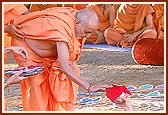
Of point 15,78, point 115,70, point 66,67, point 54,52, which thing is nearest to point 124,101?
point 66,67

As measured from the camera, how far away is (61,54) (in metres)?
2.68

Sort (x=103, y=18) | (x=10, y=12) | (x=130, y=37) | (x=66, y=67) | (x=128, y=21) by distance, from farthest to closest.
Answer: (x=103, y=18)
(x=128, y=21)
(x=130, y=37)
(x=10, y=12)
(x=66, y=67)

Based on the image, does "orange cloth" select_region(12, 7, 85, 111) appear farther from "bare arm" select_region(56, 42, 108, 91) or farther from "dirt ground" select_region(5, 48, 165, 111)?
"dirt ground" select_region(5, 48, 165, 111)

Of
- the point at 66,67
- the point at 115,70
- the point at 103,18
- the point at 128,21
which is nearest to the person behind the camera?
the point at 66,67

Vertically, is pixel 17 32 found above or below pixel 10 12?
below

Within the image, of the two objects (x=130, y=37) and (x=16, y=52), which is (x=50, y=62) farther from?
(x=130, y=37)

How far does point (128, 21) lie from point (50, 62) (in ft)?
8.73

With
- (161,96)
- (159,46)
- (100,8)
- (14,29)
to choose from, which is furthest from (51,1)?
(100,8)

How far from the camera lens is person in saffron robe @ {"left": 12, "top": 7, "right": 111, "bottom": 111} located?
2.71 meters

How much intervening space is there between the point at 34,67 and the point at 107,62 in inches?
87.0

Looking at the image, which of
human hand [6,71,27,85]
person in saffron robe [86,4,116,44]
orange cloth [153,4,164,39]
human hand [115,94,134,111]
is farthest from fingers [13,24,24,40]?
orange cloth [153,4,164,39]

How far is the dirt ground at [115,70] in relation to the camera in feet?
14.6

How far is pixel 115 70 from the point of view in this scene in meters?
4.80

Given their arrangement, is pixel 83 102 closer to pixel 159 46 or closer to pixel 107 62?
pixel 159 46
